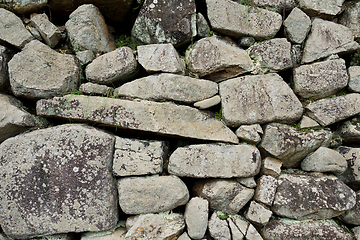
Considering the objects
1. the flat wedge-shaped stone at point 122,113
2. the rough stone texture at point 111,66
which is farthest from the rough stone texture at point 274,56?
the rough stone texture at point 111,66

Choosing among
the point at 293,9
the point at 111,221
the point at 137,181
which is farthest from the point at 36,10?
the point at 293,9

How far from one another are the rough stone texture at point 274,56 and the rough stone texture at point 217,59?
12 centimetres

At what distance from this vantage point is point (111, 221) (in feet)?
7.72

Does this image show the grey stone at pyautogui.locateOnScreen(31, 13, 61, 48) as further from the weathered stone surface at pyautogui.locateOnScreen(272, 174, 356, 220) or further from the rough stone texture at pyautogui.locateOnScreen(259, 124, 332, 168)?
the weathered stone surface at pyautogui.locateOnScreen(272, 174, 356, 220)

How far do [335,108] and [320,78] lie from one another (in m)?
0.39

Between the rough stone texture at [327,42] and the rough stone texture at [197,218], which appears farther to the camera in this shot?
the rough stone texture at [327,42]

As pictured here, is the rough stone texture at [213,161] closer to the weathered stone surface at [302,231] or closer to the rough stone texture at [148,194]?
the rough stone texture at [148,194]

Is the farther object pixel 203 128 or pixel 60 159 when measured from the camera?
pixel 203 128

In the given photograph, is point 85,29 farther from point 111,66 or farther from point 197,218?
point 197,218

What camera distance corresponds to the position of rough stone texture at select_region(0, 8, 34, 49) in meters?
2.50

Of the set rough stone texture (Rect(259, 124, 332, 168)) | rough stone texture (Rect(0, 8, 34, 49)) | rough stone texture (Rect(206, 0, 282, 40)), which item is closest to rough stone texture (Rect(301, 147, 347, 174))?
rough stone texture (Rect(259, 124, 332, 168))

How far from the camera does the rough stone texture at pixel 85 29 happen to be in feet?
8.66

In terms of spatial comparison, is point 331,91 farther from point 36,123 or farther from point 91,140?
point 36,123

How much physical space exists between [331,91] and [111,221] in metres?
2.91
